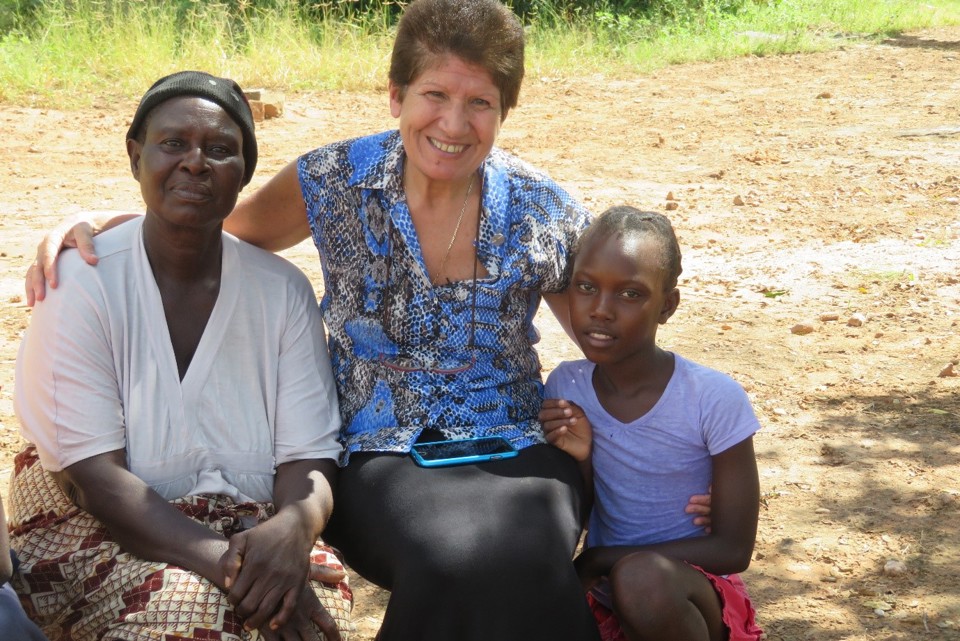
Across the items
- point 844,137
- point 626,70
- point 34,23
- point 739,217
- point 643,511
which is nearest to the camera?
point 643,511

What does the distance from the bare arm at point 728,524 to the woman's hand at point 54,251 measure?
4.87ft

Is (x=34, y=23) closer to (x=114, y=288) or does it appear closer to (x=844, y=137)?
(x=844, y=137)

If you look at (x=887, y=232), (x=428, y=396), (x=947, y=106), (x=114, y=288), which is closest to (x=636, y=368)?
(x=428, y=396)

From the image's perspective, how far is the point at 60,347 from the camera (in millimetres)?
2543

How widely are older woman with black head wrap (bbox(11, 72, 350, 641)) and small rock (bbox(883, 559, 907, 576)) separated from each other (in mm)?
1830

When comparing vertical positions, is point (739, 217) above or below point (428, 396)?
below

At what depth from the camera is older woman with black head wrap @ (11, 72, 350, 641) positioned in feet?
7.97

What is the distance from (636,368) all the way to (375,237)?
30.3 inches

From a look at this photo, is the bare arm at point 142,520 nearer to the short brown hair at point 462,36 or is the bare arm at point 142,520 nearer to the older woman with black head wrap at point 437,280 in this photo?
the older woman with black head wrap at point 437,280

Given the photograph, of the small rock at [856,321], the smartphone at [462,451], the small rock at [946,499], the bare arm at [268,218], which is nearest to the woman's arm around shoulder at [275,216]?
the bare arm at [268,218]

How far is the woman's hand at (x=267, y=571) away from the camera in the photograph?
238cm

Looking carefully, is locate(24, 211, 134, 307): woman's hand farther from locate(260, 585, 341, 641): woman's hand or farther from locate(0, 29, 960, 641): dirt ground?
locate(0, 29, 960, 641): dirt ground

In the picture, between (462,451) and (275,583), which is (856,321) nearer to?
(462,451)

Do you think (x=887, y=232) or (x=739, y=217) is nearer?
(x=887, y=232)
